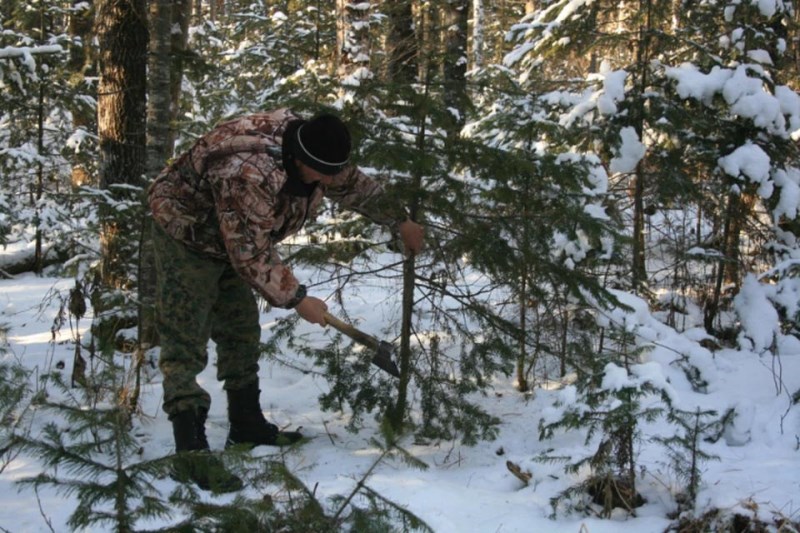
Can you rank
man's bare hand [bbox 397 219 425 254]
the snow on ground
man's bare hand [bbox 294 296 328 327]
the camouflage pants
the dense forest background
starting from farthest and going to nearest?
the dense forest background → man's bare hand [bbox 397 219 425 254] → the camouflage pants → man's bare hand [bbox 294 296 328 327] → the snow on ground

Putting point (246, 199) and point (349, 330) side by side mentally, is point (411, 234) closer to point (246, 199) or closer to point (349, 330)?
point (349, 330)

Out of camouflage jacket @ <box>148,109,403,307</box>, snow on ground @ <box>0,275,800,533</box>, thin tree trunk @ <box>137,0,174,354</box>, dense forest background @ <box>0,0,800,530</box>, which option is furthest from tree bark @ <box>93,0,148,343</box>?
camouflage jacket @ <box>148,109,403,307</box>

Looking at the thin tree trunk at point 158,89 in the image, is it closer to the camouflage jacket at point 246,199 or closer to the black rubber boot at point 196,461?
the black rubber boot at point 196,461

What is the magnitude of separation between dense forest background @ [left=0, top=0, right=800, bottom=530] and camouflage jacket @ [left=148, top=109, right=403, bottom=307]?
0.52 meters

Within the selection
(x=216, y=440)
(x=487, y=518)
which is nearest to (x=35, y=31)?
(x=216, y=440)

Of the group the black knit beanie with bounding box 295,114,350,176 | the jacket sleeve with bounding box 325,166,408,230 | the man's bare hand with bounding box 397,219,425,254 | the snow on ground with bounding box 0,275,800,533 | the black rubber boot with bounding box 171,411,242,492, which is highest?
the black knit beanie with bounding box 295,114,350,176

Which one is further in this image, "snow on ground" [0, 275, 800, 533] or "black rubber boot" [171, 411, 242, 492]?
"snow on ground" [0, 275, 800, 533]

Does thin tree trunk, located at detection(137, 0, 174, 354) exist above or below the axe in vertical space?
above

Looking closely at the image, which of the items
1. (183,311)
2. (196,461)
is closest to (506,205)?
(183,311)

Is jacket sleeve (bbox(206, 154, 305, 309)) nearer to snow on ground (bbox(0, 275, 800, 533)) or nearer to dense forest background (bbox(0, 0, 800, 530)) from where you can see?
dense forest background (bbox(0, 0, 800, 530))

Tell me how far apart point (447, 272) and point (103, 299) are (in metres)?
2.38

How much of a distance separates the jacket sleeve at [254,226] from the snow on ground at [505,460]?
822mm

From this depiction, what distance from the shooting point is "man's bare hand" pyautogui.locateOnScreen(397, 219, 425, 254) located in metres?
3.79

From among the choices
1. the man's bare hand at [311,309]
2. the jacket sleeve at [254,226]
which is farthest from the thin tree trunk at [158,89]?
the man's bare hand at [311,309]
